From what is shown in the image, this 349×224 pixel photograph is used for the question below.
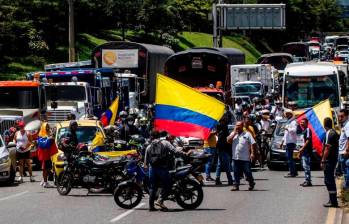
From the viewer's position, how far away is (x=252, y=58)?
89.4 metres

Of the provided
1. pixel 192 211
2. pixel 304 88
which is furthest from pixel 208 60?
pixel 192 211

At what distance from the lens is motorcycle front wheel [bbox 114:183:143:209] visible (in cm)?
1948

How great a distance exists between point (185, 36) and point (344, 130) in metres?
59.0

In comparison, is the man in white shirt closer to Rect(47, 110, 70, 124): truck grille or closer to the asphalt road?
the asphalt road

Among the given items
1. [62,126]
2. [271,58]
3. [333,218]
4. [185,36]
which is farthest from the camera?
[185,36]

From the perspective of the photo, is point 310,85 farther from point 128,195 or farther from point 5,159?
point 128,195

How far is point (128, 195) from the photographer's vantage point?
19.6 m

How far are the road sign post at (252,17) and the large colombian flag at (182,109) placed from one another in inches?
2111

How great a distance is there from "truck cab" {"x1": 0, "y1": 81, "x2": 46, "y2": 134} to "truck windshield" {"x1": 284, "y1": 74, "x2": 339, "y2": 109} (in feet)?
36.7

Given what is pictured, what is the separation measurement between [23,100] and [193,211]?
14337 mm

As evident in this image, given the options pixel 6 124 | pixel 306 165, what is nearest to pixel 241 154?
pixel 306 165

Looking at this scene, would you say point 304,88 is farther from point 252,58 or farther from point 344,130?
point 252,58

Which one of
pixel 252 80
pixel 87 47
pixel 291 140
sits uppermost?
pixel 87 47

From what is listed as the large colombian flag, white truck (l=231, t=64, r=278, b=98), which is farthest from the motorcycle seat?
white truck (l=231, t=64, r=278, b=98)
